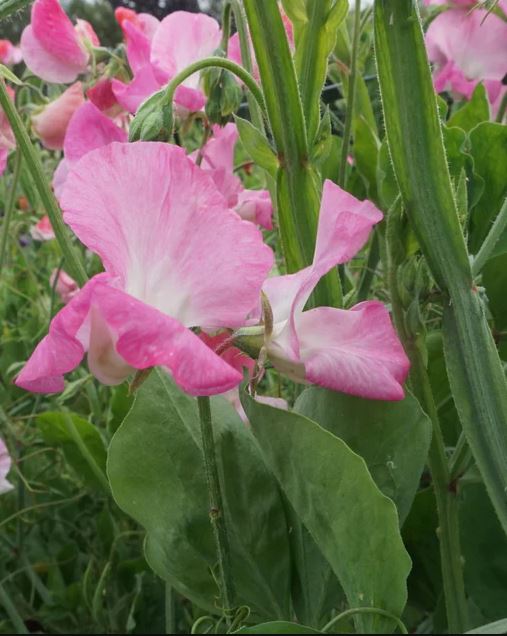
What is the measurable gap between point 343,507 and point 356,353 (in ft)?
0.19

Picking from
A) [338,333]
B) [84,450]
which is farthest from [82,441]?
[338,333]

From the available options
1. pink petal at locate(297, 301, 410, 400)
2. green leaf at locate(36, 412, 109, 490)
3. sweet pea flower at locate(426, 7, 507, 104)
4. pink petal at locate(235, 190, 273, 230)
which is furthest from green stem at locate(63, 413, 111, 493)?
sweet pea flower at locate(426, 7, 507, 104)

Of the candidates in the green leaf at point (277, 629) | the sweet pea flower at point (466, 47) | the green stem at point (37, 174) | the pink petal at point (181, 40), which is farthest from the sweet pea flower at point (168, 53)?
the green leaf at point (277, 629)

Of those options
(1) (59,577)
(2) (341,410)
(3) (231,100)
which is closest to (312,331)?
(2) (341,410)

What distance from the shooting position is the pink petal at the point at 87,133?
0.39 m

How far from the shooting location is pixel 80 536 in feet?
2.92

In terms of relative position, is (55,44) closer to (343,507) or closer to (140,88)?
(140,88)

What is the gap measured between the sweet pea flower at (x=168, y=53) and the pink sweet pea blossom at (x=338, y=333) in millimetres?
198

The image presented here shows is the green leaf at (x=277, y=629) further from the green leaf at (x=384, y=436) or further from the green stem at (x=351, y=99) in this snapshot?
the green stem at (x=351, y=99)

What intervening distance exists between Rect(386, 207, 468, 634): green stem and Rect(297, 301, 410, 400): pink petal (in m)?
0.05

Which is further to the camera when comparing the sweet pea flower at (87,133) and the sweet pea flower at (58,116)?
the sweet pea flower at (58,116)

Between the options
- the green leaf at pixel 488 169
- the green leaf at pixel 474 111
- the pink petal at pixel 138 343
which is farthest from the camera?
the green leaf at pixel 474 111

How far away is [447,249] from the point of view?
1.04 ft

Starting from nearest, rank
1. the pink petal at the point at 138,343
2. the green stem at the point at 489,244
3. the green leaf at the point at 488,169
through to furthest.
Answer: the pink petal at the point at 138,343 → the green stem at the point at 489,244 → the green leaf at the point at 488,169
